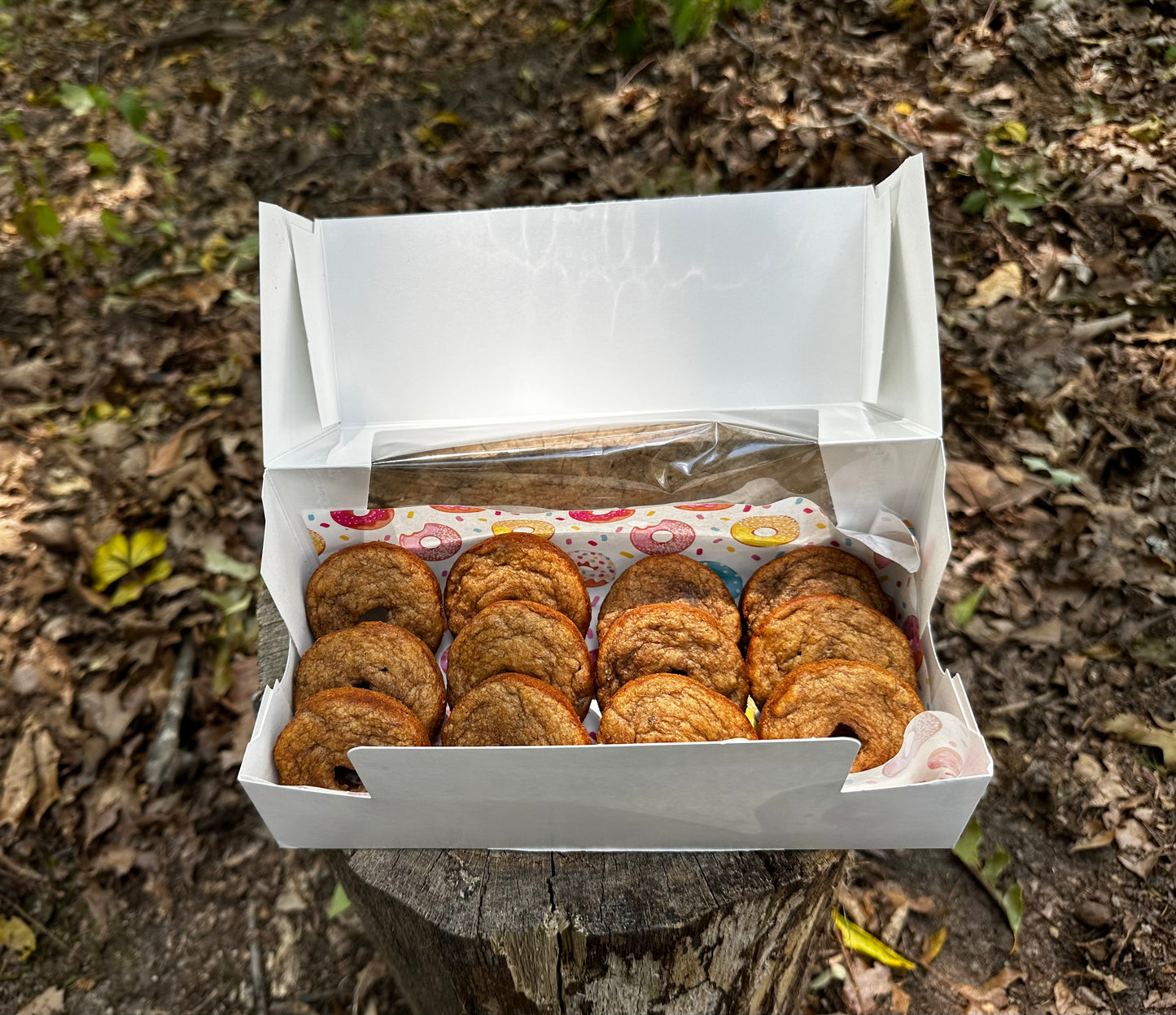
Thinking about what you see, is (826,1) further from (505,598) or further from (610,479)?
(505,598)

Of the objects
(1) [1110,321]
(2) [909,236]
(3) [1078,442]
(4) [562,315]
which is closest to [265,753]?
(4) [562,315]

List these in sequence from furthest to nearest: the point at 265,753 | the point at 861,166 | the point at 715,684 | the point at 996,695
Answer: the point at 861,166, the point at 996,695, the point at 715,684, the point at 265,753

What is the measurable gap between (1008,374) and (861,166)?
1460 millimetres

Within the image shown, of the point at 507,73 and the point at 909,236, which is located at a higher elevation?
the point at 909,236

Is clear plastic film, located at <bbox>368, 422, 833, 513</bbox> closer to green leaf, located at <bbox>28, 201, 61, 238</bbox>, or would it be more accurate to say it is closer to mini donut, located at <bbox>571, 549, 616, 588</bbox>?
mini donut, located at <bbox>571, 549, 616, 588</bbox>

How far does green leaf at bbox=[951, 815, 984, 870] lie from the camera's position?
3000mm

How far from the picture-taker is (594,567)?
9.20ft

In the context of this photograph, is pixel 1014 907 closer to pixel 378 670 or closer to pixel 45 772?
pixel 378 670

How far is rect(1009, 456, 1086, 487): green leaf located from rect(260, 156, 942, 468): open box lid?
63.5 inches

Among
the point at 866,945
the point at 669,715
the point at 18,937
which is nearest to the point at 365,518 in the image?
the point at 669,715

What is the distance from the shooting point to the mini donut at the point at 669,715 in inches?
83.2

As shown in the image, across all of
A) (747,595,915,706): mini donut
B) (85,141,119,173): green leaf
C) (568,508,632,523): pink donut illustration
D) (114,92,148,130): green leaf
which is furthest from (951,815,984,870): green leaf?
(85,141,119,173): green leaf

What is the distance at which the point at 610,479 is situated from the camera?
8.83 feet

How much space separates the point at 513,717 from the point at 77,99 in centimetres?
641
